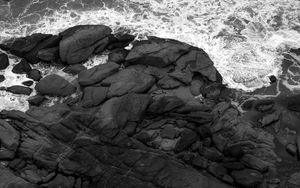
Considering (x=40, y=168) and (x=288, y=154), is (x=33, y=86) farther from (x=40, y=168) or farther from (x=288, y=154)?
(x=288, y=154)

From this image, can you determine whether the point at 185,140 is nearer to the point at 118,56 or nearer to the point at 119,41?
the point at 118,56

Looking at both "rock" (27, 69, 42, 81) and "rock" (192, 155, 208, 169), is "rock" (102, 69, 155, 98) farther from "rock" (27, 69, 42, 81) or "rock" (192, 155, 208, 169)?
"rock" (192, 155, 208, 169)

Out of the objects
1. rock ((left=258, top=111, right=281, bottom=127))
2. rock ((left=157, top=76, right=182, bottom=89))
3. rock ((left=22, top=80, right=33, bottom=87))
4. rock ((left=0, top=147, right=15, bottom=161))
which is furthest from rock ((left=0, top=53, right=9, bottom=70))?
rock ((left=258, top=111, right=281, bottom=127))

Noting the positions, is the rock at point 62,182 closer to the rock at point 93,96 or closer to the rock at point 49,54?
the rock at point 93,96

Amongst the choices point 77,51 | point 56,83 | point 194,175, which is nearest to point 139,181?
point 194,175

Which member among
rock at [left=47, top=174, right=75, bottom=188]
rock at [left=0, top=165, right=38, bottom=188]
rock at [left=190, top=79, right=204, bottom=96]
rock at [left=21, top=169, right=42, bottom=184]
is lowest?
rock at [left=47, top=174, right=75, bottom=188]

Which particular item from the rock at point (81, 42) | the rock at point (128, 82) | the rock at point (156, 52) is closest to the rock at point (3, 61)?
the rock at point (81, 42)

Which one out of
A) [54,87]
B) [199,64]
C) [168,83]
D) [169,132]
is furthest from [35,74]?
[199,64]
